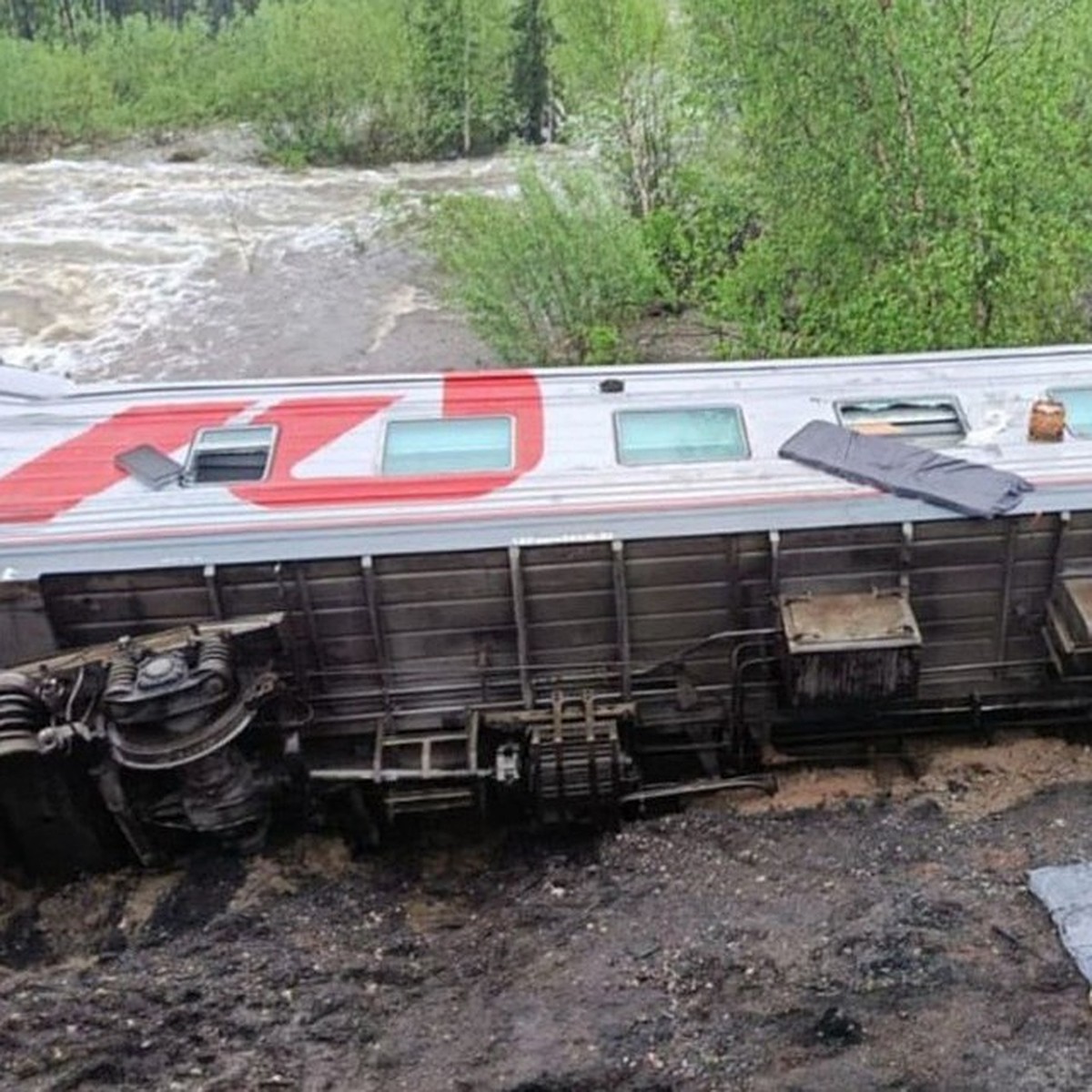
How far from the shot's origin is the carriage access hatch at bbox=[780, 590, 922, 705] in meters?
7.06

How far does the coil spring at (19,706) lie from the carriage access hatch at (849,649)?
4491mm

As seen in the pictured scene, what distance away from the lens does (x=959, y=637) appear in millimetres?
7793

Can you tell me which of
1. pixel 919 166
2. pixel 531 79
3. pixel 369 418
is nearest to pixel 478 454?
pixel 369 418

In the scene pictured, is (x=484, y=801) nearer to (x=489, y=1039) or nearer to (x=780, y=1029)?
(x=489, y=1039)

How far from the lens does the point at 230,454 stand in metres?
8.20

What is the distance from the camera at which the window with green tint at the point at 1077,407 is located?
26.4ft

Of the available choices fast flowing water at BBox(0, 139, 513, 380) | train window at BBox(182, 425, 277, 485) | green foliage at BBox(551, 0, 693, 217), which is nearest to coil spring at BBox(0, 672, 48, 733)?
train window at BBox(182, 425, 277, 485)

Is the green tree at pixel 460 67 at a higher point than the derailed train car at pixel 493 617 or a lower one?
higher

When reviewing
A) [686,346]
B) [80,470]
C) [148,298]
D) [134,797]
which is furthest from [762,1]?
[148,298]

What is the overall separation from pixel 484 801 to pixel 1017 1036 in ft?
11.7

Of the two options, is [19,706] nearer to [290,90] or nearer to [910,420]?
[910,420]

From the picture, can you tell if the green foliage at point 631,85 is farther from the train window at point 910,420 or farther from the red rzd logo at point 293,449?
the red rzd logo at point 293,449

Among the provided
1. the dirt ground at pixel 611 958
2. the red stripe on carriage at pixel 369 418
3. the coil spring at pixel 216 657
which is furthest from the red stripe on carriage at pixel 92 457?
the dirt ground at pixel 611 958

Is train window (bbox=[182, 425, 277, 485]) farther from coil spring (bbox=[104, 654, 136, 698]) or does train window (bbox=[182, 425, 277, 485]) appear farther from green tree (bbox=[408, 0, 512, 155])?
green tree (bbox=[408, 0, 512, 155])
